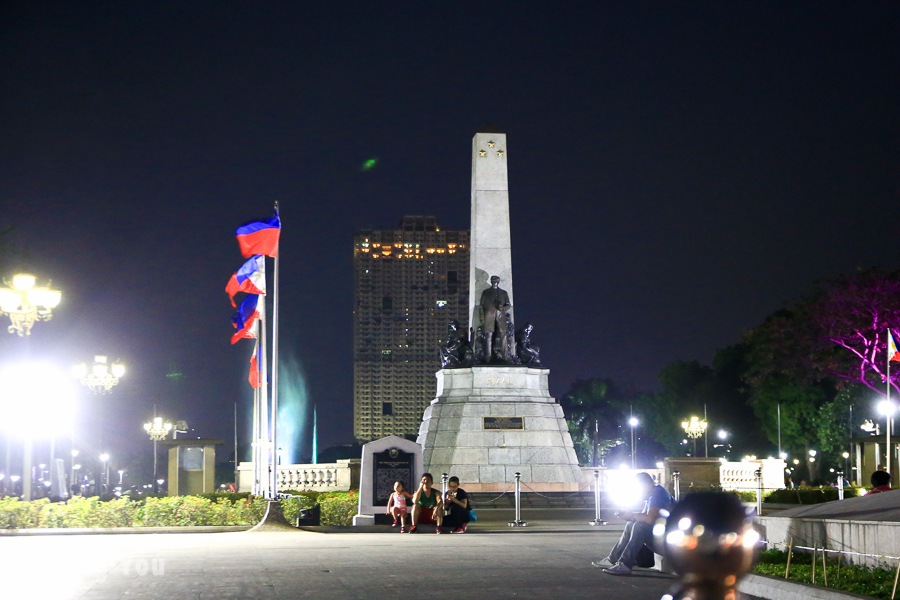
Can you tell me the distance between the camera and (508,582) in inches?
496

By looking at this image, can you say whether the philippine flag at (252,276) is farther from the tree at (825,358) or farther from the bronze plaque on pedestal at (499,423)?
the tree at (825,358)

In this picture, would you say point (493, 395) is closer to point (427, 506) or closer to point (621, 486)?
point (621, 486)

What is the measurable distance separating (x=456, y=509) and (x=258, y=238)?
8.77 m

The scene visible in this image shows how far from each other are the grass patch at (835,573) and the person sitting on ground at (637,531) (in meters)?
1.39

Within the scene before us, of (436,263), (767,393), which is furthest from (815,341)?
(436,263)

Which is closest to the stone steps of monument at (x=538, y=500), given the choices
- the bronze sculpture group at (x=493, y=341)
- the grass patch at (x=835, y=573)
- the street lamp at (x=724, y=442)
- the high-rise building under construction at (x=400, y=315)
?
the bronze sculpture group at (x=493, y=341)

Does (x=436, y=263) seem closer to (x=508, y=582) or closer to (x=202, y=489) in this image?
(x=202, y=489)

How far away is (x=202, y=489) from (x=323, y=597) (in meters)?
24.7

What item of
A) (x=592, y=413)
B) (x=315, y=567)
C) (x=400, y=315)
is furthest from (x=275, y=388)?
(x=400, y=315)

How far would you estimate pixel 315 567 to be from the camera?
14.4 m

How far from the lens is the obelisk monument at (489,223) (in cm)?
3684

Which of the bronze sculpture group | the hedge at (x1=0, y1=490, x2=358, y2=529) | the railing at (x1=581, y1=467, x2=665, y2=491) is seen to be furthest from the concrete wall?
the bronze sculpture group

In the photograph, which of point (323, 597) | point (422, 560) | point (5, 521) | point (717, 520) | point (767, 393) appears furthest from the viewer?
point (767, 393)

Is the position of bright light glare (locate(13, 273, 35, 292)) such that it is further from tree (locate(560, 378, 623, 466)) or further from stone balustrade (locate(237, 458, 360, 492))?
tree (locate(560, 378, 623, 466))
